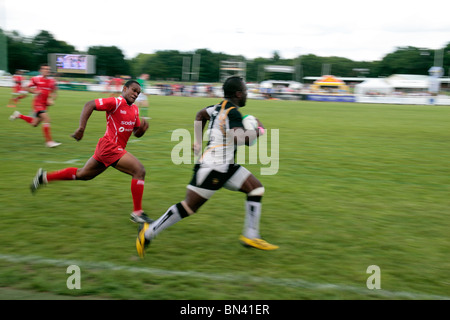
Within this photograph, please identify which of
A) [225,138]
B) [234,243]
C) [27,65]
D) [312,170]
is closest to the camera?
[225,138]

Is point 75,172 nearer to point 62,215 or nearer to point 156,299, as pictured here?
point 62,215

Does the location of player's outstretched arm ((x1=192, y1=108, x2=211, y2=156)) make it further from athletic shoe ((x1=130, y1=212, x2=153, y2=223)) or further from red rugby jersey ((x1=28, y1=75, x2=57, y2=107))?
red rugby jersey ((x1=28, y1=75, x2=57, y2=107))

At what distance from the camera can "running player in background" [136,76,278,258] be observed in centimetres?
428

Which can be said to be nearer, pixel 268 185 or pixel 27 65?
pixel 268 185

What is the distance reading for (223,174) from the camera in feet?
14.4

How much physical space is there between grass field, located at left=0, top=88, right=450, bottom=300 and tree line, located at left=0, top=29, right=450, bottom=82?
87936mm

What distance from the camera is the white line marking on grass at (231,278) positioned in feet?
12.0

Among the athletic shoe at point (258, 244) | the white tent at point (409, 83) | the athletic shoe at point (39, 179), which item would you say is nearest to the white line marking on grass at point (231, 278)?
the athletic shoe at point (258, 244)

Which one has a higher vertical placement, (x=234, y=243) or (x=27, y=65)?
(x=27, y=65)

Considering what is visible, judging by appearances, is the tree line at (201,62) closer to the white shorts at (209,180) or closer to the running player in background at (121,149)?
the running player in background at (121,149)

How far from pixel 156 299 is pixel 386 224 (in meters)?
3.49
